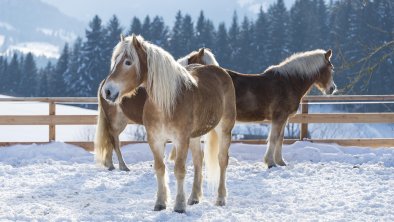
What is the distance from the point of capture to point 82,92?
159 feet

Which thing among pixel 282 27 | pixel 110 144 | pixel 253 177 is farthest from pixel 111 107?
pixel 282 27

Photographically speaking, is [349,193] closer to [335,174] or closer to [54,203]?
[335,174]

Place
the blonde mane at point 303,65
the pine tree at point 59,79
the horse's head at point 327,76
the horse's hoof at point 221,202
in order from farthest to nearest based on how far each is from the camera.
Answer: the pine tree at point 59,79 < the horse's head at point 327,76 < the blonde mane at point 303,65 < the horse's hoof at point 221,202

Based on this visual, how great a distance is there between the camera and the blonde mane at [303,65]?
928 centimetres

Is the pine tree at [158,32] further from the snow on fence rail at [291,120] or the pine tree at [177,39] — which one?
the snow on fence rail at [291,120]

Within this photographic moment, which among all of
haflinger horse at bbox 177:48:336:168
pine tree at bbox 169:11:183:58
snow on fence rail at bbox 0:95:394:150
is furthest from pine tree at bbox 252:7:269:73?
haflinger horse at bbox 177:48:336:168

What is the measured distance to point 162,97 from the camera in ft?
16.8

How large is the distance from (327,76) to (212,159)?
409cm

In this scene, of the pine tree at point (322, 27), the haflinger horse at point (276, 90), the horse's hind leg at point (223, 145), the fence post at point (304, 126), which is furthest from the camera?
the pine tree at point (322, 27)

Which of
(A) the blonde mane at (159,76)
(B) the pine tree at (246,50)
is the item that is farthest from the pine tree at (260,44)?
(A) the blonde mane at (159,76)

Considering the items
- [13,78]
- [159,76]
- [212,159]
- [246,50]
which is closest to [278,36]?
[246,50]

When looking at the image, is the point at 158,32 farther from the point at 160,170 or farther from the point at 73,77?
the point at 160,170

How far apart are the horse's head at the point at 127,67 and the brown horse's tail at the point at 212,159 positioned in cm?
144

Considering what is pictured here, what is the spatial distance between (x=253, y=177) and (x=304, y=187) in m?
1.11
